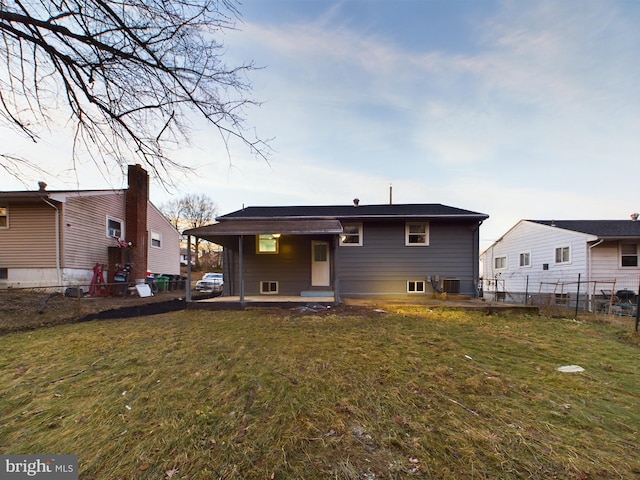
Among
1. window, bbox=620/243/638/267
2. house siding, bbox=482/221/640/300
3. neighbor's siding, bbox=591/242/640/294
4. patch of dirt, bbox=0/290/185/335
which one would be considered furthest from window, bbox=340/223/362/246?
window, bbox=620/243/638/267

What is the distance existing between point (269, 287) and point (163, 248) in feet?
39.6

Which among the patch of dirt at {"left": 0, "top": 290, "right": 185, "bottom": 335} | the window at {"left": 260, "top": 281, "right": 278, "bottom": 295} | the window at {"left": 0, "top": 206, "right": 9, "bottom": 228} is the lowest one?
the patch of dirt at {"left": 0, "top": 290, "right": 185, "bottom": 335}

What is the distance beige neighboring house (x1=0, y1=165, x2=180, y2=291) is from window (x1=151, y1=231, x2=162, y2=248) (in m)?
2.39

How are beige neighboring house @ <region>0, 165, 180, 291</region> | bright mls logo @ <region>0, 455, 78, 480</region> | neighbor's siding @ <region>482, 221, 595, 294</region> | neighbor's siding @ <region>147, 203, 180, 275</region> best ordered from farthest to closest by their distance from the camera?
neighbor's siding @ <region>147, 203, 180, 275</region> < neighbor's siding @ <region>482, 221, 595, 294</region> < beige neighboring house @ <region>0, 165, 180, 291</region> < bright mls logo @ <region>0, 455, 78, 480</region>

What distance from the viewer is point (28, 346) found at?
4.66m

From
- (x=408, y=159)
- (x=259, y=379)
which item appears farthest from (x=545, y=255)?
→ (x=259, y=379)

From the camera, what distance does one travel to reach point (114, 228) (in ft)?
47.8

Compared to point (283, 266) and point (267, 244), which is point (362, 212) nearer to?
point (283, 266)

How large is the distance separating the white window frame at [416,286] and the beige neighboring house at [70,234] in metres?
12.1

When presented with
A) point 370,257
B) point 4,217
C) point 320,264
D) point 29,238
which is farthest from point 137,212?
point 370,257

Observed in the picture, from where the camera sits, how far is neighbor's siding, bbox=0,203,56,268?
11.3 metres

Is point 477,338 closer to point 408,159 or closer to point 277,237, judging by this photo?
point 277,237

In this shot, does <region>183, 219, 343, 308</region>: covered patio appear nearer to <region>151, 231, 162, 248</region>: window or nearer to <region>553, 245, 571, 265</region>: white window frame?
<region>151, 231, 162, 248</region>: window

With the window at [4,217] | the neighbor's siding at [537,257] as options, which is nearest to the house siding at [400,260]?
the neighbor's siding at [537,257]
